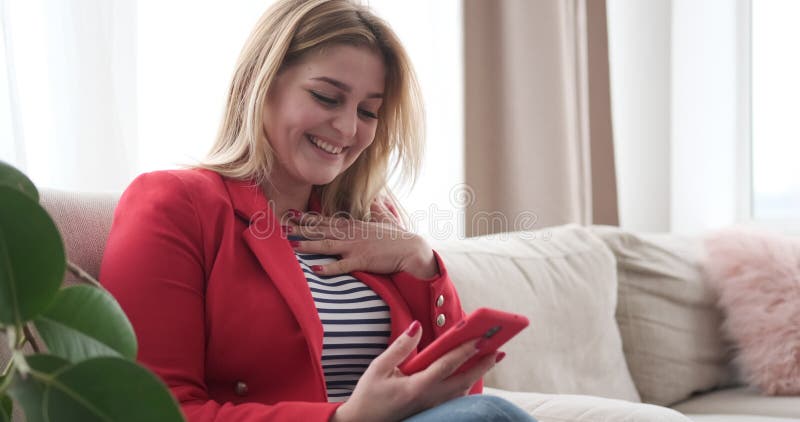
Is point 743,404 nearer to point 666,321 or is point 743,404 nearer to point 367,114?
point 666,321

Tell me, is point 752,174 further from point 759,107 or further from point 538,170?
point 538,170

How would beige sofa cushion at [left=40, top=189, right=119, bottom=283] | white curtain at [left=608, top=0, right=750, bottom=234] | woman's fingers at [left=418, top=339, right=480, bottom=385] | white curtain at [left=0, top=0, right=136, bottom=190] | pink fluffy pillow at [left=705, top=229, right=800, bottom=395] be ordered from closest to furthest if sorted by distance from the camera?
1. woman's fingers at [left=418, top=339, right=480, bottom=385]
2. beige sofa cushion at [left=40, top=189, right=119, bottom=283]
3. white curtain at [left=0, top=0, right=136, bottom=190]
4. pink fluffy pillow at [left=705, top=229, right=800, bottom=395]
5. white curtain at [left=608, top=0, right=750, bottom=234]

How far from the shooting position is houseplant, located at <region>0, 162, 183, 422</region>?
0.50m

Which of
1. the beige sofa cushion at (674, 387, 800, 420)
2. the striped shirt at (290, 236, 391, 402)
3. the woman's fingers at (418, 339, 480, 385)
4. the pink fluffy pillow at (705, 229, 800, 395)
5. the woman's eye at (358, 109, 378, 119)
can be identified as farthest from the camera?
the pink fluffy pillow at (705, 229, 800, 395)

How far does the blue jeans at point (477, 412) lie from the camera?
0.98 metres

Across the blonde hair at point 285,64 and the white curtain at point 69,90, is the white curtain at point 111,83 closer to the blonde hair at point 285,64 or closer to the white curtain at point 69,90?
the white curtain at point 69,90

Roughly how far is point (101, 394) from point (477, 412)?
0.56 metres

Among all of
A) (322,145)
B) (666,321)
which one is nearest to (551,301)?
(666,321)

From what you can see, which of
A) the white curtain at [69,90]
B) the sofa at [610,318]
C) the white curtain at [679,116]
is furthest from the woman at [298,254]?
the white curtain at [679,116]

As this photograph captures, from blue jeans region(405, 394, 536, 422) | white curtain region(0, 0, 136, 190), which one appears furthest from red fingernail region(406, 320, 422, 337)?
white curtain region(0, 0, 136, 190)

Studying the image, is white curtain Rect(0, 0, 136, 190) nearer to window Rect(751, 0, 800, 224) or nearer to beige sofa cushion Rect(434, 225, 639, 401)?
beige sofa cushion Rect(434, 225, 639, 401)

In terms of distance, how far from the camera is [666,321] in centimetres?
224

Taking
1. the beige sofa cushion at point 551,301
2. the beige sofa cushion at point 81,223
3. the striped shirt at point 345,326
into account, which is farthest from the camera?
the beige sofa cushion at point 551,301

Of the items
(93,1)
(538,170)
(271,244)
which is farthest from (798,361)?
(93,1)
